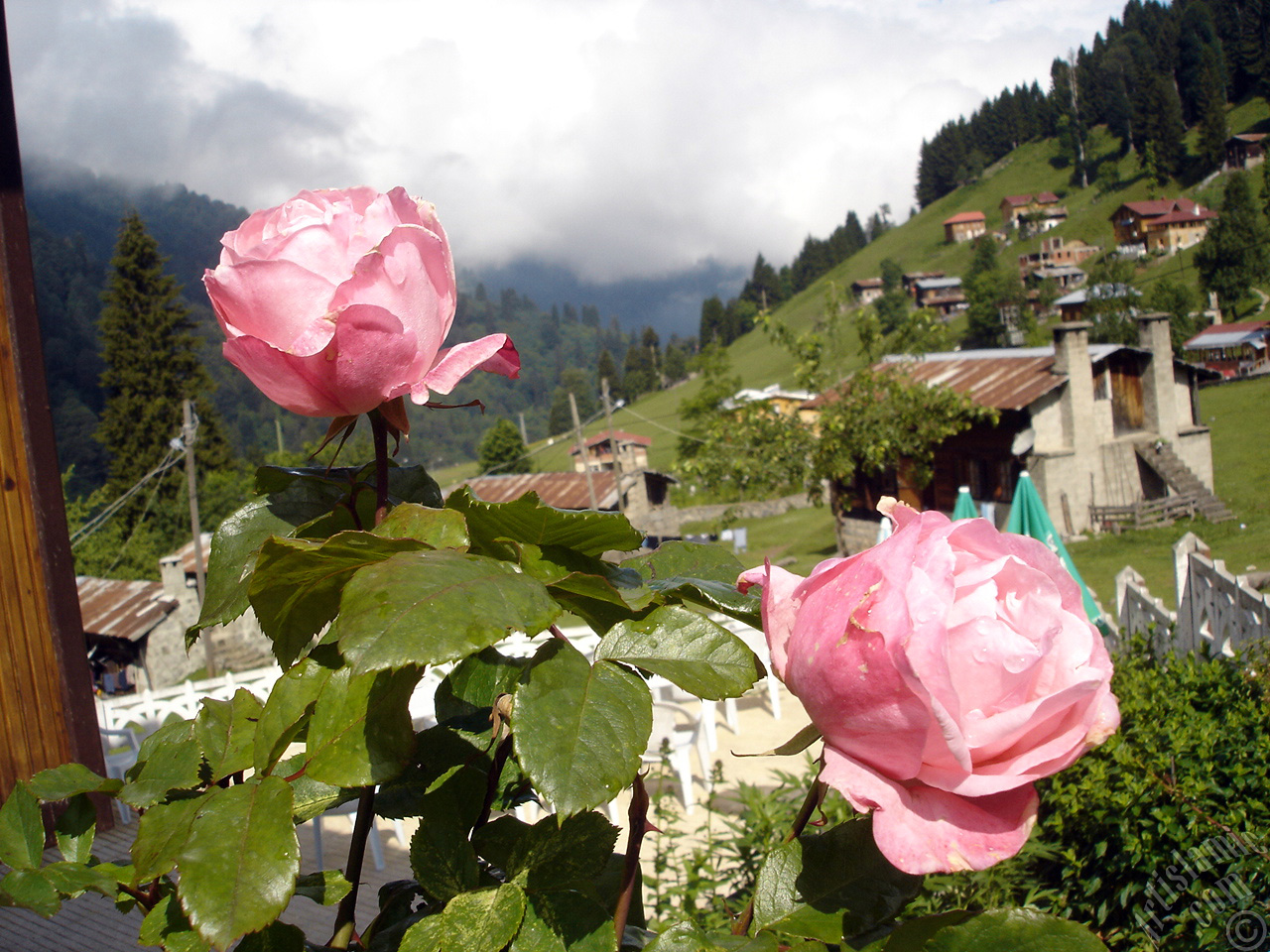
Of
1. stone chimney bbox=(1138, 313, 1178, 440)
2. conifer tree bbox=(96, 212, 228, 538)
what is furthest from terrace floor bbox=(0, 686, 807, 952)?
conifer tree bbox=(96, 212, 228, 538)

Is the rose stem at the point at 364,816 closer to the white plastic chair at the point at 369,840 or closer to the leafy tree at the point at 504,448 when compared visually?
the white plastic chair at the point at 369,840

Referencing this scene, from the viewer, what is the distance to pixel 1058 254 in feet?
214

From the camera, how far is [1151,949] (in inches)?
91.0

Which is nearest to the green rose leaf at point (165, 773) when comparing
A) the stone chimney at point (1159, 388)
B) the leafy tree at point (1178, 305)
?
the stone chimney at point (1159, 388)

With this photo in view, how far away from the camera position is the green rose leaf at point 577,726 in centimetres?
41

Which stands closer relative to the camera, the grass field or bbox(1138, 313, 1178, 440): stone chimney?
the grass field

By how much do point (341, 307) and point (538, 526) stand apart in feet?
0.59

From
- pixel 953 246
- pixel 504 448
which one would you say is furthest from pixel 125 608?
pixel 953 246

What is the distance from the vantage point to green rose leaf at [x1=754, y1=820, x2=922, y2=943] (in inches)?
20.2

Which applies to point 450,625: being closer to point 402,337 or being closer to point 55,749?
point 402,337

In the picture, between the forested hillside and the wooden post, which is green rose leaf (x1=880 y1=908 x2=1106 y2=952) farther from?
the forested hillside

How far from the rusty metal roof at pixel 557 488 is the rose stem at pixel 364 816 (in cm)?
2368

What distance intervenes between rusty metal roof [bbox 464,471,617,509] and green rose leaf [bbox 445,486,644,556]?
23.7m

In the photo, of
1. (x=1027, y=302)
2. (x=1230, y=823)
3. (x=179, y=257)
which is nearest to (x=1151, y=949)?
(x=1230, y=823)
